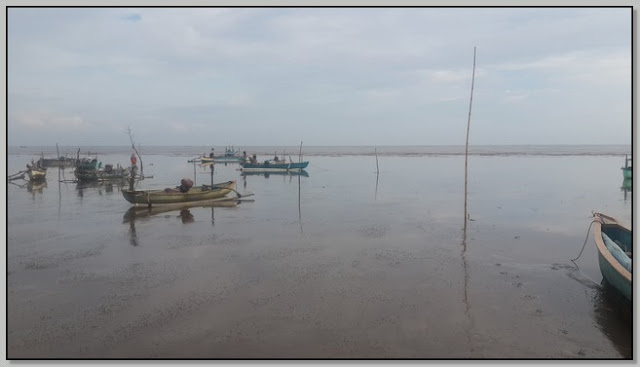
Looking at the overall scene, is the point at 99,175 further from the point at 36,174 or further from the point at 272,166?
the point at 272,166

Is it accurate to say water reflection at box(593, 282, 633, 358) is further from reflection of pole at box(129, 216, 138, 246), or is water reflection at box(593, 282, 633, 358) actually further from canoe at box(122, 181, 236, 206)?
canoe at box(122, 181, 236, 206)

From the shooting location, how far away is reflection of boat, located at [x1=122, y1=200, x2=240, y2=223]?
17531 mm

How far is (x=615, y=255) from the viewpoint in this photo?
8.74 metres

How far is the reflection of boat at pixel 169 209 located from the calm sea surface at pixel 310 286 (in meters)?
0.22

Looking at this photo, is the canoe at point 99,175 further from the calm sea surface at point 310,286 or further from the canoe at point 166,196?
the canoe at point 166,196

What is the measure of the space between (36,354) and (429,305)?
6335mm

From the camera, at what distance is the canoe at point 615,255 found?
767 centimetres

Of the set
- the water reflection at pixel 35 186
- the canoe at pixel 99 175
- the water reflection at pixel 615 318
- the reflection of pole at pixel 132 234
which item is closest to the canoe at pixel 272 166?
the canoe at pixel 99 175

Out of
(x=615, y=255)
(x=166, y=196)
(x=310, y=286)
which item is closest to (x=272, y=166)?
(x=166, y=196)

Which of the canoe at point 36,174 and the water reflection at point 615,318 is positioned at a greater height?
the canoe at point 36,174

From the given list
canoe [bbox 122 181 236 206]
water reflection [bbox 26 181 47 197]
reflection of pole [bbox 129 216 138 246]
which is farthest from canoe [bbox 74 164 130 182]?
reflection of pole [bbox 129 216 138 246]

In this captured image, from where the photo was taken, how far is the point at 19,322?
25.2 ft

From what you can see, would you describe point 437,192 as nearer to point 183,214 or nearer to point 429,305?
point 183,214

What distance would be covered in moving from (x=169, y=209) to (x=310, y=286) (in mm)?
11800
